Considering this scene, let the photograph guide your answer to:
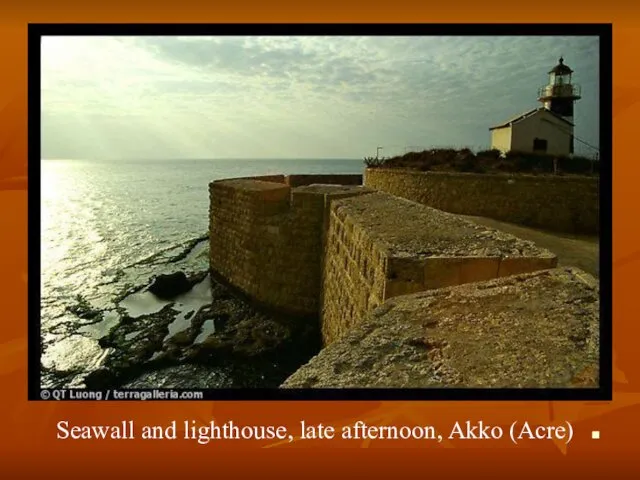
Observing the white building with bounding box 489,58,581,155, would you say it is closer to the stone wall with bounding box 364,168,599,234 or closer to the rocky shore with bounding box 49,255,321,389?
the stone wall with bounding box 364,168,599,234

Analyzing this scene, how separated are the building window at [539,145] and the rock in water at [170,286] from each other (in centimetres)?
1367

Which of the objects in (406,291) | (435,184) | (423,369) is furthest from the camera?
(435,184)

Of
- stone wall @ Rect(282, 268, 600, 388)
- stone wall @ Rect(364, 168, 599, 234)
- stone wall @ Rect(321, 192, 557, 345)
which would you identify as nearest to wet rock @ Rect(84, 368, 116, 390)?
stone wall @ Rect(321, 192, 557, 345)

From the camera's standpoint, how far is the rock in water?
37.8 feet

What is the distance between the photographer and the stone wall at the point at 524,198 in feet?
41.5

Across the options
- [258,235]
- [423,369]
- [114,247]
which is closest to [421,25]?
[423,369]

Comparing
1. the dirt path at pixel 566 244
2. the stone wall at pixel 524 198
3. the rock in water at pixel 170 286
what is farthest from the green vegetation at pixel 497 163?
the rock in water at pixel 170 286

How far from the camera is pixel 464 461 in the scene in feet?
9.78

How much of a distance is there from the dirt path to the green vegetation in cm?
Result: 338

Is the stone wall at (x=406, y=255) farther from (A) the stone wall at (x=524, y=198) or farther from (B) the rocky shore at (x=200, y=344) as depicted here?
(A) the stone wall at (x=524, y=198)

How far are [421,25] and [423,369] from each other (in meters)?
2.24

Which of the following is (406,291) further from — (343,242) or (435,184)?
(435,184)

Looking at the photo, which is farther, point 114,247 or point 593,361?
point 114,247
